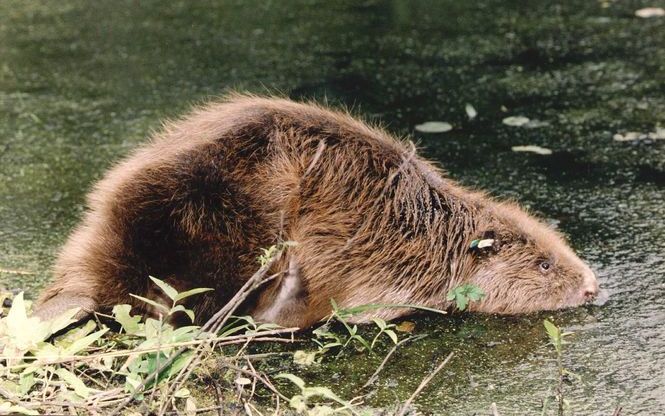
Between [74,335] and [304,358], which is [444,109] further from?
[74,335]

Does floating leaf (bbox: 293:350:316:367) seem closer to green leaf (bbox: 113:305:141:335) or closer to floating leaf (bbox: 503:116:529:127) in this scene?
green leaf (bbox: 113:305:141:335)

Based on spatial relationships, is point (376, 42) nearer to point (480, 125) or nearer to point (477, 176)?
point (480, 125)

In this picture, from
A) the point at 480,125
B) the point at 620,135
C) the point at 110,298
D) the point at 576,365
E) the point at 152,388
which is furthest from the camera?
the point at 480,125

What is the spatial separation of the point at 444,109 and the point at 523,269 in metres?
1.95

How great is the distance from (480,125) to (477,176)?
692 mm

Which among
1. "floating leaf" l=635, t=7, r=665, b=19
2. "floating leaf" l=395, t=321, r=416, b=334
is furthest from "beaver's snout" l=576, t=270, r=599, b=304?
"floating leaf" l=635, t=7, r=665, b=19

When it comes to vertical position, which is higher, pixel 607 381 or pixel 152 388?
pixel 152 388

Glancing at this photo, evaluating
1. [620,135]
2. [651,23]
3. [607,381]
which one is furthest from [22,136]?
[651,23]

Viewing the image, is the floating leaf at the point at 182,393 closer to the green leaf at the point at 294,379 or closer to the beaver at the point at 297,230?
the green leaf at the point at 294,379

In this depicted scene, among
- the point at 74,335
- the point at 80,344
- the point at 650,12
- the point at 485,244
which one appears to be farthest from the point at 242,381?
the point at 650,12

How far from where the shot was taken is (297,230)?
296 centimetres

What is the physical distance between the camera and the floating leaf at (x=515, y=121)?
470 cm

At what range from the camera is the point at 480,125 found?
4.72 m

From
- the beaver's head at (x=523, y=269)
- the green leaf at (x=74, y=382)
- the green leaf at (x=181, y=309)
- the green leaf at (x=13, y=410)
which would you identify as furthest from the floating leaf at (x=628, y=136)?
the green leaf at (x=13, y=410)
